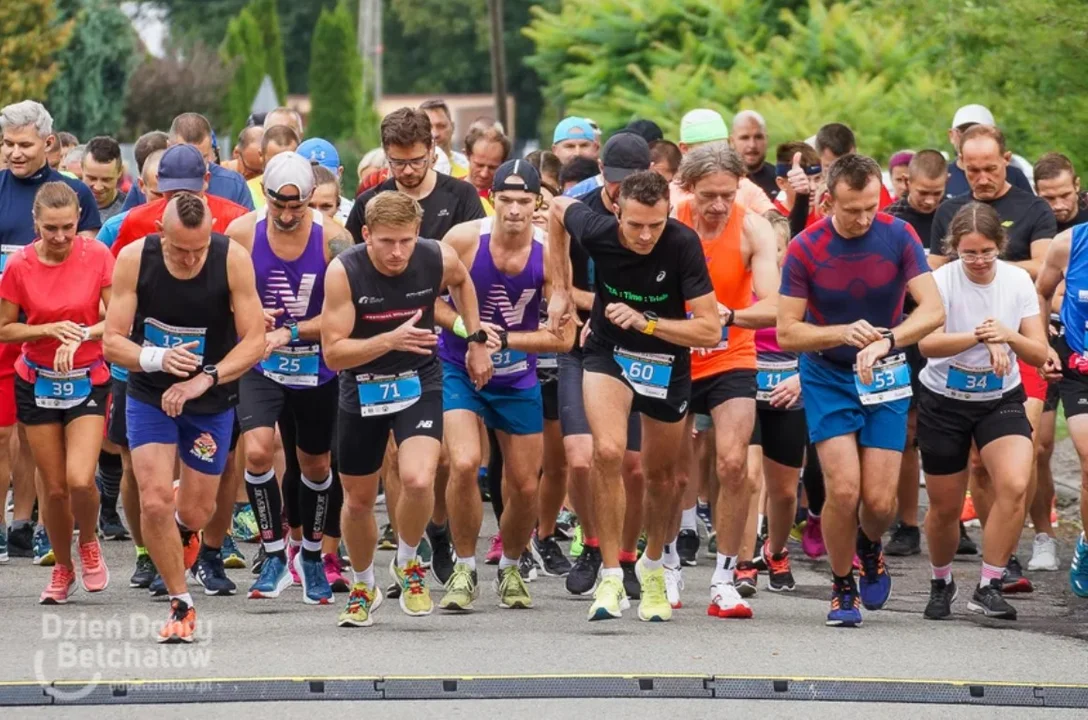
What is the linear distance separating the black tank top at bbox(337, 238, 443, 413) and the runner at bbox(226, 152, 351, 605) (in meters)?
0.72

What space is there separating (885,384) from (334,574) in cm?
315

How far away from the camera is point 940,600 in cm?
1086

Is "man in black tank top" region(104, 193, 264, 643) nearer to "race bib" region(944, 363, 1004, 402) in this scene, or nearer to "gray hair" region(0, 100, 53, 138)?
"gray hair" region(0, 100, 53, 138)

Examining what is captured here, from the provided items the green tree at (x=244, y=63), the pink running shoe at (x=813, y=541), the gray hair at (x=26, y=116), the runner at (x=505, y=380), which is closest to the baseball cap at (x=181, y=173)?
the runner at (x=505, y=380)

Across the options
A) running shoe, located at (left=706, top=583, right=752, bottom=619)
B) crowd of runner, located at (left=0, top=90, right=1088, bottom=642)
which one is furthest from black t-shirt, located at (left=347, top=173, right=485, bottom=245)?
running shoe, located at (left=706, top=583, right=752, bottom=619)

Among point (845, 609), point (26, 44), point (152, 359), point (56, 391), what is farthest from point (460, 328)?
point (26, 44)

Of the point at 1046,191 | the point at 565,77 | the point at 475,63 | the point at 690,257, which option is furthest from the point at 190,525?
the point at 475,63

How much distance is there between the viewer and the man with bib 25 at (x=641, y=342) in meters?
10.3

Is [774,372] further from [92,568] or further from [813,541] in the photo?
[92,568]

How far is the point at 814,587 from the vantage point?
39.5 feet

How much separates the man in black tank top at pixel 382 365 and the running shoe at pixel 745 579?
6.33 feet

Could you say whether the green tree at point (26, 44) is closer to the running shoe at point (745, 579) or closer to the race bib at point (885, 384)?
the running shoe at point (745, 579)

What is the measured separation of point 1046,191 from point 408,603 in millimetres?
4801

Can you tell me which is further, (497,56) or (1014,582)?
(497,56)
